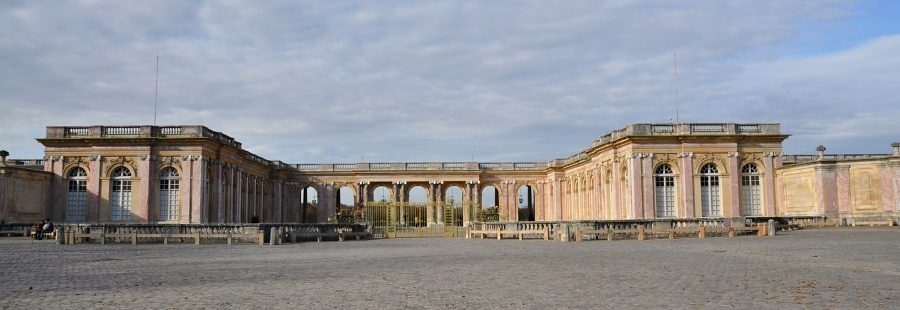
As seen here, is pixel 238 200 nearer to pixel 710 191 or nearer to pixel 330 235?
pixel 330 235

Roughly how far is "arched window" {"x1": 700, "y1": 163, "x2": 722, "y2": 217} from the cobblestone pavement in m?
22.2

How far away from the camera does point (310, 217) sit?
7094 cm

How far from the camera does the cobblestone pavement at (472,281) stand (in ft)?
30.0

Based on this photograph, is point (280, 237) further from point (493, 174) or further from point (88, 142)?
point (493, 174)

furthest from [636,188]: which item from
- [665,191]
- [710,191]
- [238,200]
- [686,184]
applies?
[238,200]

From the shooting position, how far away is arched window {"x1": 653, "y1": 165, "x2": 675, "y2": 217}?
40.0 metres

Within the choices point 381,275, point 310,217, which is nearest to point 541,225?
point 381,275

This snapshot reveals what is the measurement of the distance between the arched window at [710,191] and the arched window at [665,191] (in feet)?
4.88

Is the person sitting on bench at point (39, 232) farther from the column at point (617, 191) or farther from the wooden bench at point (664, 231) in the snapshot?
the column at point (617, 191)

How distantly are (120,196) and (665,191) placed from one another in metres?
27.7

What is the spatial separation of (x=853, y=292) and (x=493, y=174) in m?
54.3

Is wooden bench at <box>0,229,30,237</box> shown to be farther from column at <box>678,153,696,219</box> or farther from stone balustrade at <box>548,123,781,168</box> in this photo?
column at <box>678,153,696,219</box>

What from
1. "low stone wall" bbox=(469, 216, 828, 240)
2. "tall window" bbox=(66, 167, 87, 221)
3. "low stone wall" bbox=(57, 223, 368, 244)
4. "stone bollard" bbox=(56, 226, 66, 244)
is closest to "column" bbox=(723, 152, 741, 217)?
"low stone wall" bbox=(469, 216, 828, 240)

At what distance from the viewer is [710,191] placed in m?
40.0
